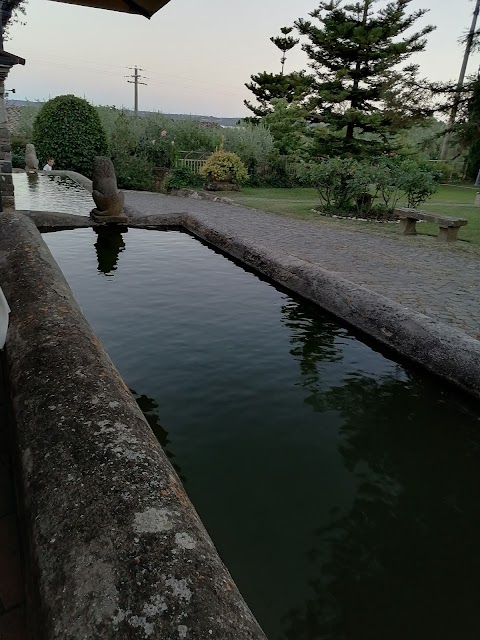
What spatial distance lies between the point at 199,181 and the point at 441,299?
15.3m

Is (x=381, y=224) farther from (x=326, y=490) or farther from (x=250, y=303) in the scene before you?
(x=326, y=490)

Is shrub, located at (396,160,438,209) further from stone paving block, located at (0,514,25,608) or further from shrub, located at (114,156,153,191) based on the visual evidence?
stone paving block, located at (0,514,25,608)

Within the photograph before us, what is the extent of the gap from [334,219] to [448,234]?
3.38 meters

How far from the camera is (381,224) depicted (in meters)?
11.9

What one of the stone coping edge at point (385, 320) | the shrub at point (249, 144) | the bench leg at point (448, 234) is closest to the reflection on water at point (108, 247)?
the stone coping edge at point (385, 320)

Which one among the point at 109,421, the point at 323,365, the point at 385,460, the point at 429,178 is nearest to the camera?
the point at 109,421

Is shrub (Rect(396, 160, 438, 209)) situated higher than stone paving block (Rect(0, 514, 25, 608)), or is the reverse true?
shrub (Rect(396, 160, 438, 209))

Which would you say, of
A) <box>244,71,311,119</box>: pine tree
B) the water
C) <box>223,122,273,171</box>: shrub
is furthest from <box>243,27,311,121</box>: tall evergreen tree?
the water

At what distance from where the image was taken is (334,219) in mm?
12336

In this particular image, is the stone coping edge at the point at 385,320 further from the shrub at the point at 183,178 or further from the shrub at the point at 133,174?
the shrub at the point at 133,174

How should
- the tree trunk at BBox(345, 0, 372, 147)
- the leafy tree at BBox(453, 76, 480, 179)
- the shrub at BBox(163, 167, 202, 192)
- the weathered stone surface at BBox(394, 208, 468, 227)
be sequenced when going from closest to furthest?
the weathered stone surface at BBox(394, 208, 468, 227)
the leafy tree at BBox(453, 76, 480, 179)
the tree trunk at BBox(345, 0, 372, 147)
the shrub at BBox(163, 167, 202, 192)

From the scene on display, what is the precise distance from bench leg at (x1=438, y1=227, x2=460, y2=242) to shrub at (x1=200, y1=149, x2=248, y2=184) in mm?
10234

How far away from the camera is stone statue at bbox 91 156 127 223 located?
29.5 feet

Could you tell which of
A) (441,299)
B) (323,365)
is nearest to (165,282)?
(323,365)
